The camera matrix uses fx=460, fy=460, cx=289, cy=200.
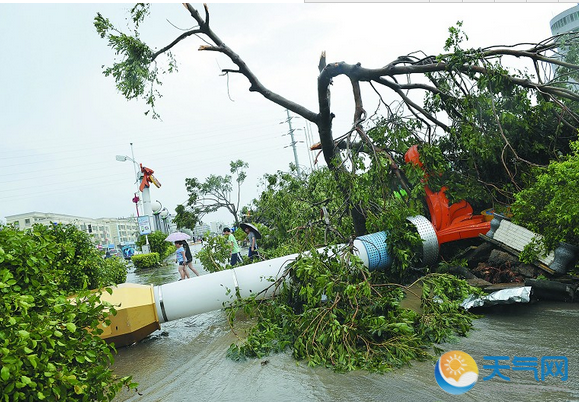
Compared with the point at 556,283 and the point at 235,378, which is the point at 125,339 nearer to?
the point at 235,378

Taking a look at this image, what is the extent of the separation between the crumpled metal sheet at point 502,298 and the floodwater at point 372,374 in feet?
0.61

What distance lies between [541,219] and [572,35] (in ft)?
11.6

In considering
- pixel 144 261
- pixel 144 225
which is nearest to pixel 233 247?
pixel 144 261

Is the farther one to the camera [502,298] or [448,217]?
[448,217]

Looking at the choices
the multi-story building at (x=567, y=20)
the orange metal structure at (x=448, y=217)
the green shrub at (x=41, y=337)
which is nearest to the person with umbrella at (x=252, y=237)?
the orange metal structure at (x=448, y=217)

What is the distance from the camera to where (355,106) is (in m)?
9.27

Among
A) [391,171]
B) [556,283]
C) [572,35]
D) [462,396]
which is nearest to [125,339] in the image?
[462,396]

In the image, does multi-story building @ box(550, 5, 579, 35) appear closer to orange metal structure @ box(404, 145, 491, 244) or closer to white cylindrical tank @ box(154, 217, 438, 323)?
orange metal structure @ box(404, 145, 491, 244)

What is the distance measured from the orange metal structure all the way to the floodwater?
1.97 metres

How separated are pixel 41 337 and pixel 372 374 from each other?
2.92 meters

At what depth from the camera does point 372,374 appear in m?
4.39

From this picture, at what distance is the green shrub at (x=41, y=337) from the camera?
2.62 meters

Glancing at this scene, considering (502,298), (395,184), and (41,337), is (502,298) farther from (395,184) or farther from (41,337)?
(41,337)

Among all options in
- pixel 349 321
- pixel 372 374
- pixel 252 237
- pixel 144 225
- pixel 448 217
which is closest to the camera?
pixel 372 374
